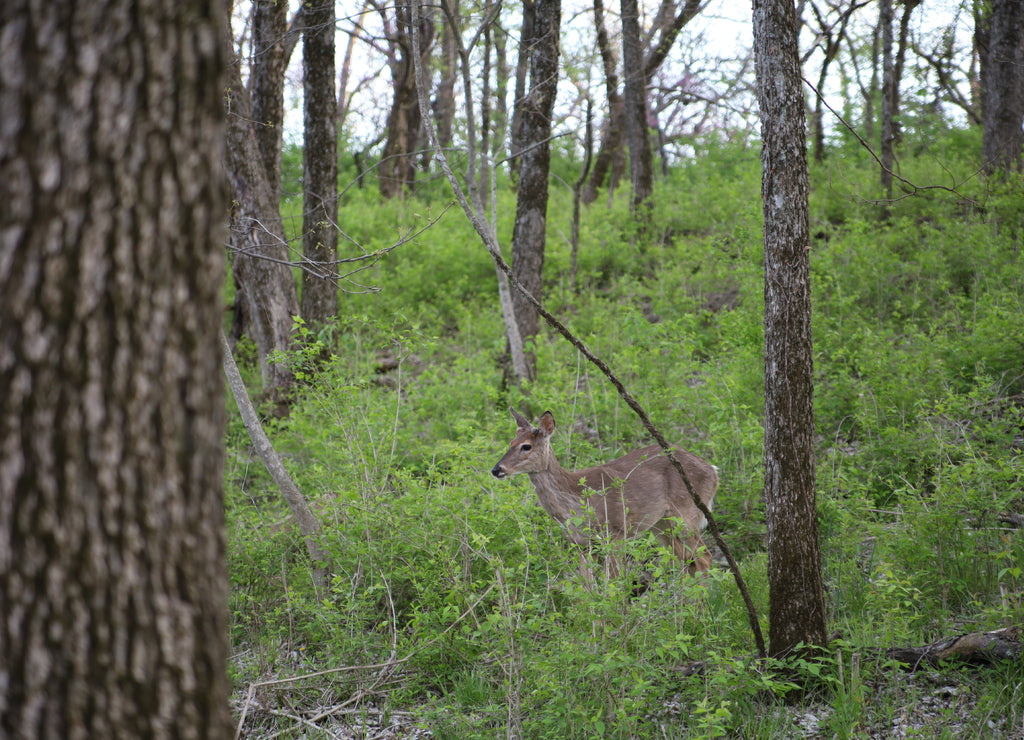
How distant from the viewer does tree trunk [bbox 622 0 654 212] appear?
1522cm

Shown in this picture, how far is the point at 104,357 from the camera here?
1751 mm

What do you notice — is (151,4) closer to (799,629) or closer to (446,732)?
(446,732)

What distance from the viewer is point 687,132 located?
32.0 metres

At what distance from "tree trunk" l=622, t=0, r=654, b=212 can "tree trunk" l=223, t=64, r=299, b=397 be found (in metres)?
7.58

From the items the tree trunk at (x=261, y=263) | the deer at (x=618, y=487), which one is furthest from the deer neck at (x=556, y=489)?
the tree trunk at (x=261, y=263)

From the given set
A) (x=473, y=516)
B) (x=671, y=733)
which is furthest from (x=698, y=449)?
(x=671, y=733)

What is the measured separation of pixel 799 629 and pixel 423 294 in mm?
10795

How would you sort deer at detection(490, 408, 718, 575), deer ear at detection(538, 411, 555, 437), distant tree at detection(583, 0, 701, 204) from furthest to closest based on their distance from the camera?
distant tree at detection(583, 0, 701, 204), deer ear at detection(538, 411, 555, 437), deer at detection(490, 408, 718, 575)

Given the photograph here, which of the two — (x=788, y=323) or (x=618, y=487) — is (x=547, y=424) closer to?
(x=618, y=487)

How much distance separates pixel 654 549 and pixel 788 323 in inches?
54.6

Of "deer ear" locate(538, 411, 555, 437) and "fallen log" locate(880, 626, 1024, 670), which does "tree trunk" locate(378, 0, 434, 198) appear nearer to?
"deer ear" locate(538, 411, 555, 437)

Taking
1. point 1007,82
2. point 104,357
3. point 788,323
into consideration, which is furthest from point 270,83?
point 1007,82

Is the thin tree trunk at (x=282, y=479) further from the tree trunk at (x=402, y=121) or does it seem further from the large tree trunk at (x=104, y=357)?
the tree trunk at (x=402, y=121)

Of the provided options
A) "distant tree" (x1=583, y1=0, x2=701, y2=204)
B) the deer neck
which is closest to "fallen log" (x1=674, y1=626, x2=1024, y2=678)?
the deer neck
